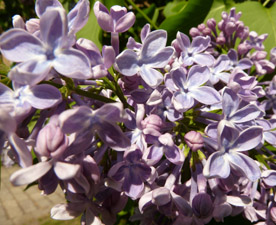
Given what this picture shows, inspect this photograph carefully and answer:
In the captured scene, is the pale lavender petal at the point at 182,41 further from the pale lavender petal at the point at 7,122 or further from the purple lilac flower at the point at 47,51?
the pale lavender petal at the point at 7,122

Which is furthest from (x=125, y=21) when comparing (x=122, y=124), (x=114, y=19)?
(x=122, y=124)

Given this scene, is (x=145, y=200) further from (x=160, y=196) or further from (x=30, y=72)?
(x=30, y=72)

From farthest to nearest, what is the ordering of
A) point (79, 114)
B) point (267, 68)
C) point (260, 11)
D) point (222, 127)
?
1. point (260, 11)
2. point (267, 68)
3. point (222, 127)
4. point (79, 114)

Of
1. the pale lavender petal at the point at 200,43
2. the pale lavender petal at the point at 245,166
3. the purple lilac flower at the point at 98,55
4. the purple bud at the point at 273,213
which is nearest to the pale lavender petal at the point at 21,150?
the purple lilac flower at the point at 98,55

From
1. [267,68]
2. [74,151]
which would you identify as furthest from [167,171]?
[267,68]

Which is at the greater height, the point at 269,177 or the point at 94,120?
the point at 94,120

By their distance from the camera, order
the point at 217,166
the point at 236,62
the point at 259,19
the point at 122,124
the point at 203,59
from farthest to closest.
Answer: the point at 259,19 → the point at 236,62 → the point at 203,59 → the point at 122,124 → the point at 217,166

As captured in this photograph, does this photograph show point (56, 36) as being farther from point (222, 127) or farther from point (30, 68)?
point (222, 127)
